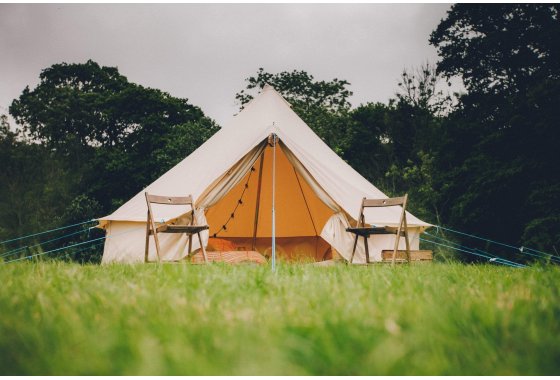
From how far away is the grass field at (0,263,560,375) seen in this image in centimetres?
83

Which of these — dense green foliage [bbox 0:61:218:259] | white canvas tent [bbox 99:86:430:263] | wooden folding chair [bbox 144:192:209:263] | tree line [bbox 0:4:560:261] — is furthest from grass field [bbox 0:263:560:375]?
dense green foliage [bbox 0:61:218:259]

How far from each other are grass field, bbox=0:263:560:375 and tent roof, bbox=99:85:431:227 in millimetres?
3104

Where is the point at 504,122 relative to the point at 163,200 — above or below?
above

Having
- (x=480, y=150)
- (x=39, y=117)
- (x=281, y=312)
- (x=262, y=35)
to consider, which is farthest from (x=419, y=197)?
(x=39, y=117)

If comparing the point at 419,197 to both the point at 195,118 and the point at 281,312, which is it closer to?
the point at 195,118

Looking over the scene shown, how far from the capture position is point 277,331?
3.41 ft

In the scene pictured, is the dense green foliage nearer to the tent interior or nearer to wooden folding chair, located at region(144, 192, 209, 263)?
the tent interior

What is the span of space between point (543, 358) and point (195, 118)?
56.5 ft

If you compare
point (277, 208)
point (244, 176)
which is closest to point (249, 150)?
point (244, 176)

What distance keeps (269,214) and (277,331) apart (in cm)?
631

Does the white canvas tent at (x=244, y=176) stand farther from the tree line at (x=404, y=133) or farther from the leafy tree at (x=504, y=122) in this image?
the leafy tree at (x=504, y=122)

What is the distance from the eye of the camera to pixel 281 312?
1.25 meters

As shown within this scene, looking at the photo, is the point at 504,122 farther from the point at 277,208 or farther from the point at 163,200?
the point at 163,200

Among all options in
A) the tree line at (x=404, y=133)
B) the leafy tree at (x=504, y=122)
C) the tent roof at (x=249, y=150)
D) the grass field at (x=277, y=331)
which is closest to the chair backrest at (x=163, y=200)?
the tent roof at (x=249, y=150)
